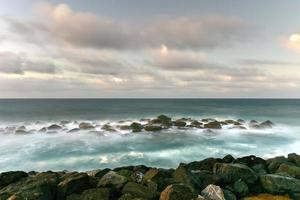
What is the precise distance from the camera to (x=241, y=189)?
7.16 meters

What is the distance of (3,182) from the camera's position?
7648mm

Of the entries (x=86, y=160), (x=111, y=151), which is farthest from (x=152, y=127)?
(x=86, y=160)

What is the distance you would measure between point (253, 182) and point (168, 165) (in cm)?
678

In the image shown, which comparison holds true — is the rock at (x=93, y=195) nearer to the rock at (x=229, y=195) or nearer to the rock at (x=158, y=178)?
the rock at (x=158, y=178)

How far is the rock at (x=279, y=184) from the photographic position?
711cm

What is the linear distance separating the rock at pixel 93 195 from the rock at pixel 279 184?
13.1 ft

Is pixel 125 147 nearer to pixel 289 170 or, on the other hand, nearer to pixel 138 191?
pixel 289 170

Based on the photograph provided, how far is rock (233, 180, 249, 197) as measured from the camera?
7133 millimetres

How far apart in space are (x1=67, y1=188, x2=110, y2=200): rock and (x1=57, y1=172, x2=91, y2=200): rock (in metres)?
0.23

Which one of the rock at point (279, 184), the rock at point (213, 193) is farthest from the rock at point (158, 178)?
the rock at point (279, 184)

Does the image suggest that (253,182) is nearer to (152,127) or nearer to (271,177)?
(271,177)

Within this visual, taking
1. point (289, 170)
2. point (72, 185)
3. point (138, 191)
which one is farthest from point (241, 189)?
point (72, 185)

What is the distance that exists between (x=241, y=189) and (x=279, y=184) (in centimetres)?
95

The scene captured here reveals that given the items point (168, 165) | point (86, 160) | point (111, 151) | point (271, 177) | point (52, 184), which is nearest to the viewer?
point (52, 184)
